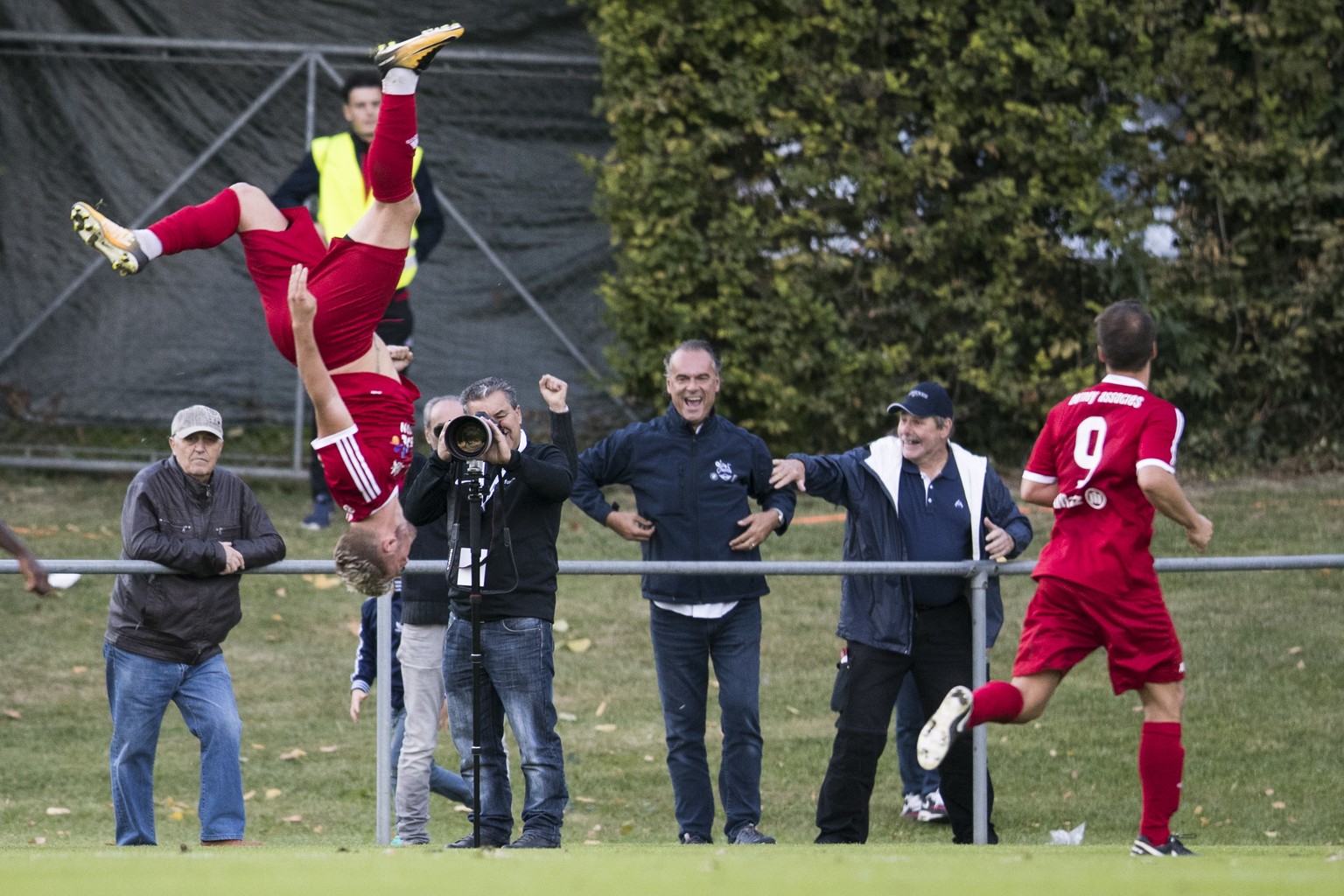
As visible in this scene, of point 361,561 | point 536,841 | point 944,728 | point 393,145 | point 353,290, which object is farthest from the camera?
point 353,290

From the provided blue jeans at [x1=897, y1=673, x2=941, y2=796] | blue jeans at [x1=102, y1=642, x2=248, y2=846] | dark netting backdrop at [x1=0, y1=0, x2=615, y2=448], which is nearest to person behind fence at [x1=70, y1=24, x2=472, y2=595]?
blue jeans at [x1=102, y1=642, x2=248, y2=846]

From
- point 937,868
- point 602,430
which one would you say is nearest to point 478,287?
point 602,430

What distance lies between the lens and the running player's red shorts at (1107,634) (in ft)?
19.1

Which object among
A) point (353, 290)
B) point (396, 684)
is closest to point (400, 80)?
point (353, 290)

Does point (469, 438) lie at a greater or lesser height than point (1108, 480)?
greater

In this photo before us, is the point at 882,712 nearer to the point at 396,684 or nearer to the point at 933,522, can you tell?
the point at 933,522

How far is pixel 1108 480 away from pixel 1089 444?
142 millimetres

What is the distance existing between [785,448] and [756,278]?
1.24 meters

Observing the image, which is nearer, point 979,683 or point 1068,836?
point 979,683

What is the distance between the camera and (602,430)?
40.4 ft

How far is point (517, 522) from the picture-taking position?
21.9 ft

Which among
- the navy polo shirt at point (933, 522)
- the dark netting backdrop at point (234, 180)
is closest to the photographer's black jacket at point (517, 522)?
the navy polo shirt at point (933, 522)

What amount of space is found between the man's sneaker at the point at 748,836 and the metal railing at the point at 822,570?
A: 85 centimetres

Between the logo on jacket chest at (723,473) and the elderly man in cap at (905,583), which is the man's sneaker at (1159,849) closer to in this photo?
the elderly man in cap at (905,583)
